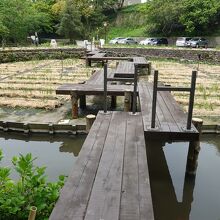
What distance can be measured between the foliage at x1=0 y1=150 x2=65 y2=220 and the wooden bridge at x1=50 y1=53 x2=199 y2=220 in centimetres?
19

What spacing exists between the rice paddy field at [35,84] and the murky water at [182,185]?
13.1 feet

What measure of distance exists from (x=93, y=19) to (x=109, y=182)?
42.6m

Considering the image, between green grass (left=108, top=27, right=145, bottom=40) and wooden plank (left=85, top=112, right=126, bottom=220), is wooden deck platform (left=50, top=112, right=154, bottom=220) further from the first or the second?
green grass (left=108, top=27, right=145, bottom=40)

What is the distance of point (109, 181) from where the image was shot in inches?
140

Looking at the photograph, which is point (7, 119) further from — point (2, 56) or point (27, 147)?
point (2, 56)

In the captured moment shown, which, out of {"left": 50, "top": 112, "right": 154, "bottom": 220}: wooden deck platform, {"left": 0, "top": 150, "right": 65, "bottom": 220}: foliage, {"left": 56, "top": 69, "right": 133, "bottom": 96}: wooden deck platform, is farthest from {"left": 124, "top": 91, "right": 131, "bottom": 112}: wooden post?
{"left": 0, "top": 150, "right": 65, "bottom": 220}: foliage

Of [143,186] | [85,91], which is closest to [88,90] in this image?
[85,91]

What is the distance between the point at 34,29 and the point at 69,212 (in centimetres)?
3800

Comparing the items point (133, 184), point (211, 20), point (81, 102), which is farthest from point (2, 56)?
point (211, 20)

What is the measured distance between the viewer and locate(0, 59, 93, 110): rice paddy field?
961cm

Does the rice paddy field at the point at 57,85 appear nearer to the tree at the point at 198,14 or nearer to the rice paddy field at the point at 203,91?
the rice paddy field at the point at 203,91

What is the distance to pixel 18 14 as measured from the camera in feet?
108

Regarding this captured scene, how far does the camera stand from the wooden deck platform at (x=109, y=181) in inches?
117

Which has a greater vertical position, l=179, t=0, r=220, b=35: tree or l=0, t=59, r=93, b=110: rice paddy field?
l=179, t=0, r=220, b=35: tree
